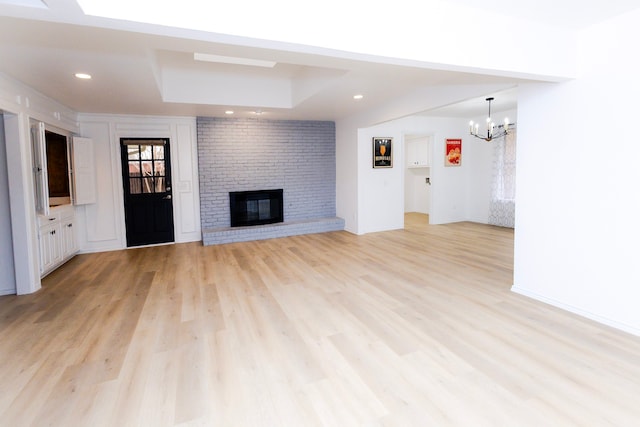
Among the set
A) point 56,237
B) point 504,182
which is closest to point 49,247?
point 56,237

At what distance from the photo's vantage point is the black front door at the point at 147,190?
6.14m

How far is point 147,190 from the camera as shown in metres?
6.29

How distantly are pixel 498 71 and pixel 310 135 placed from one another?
5.00m

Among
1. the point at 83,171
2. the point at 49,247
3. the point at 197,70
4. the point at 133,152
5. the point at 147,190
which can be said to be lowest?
the point at 49,247

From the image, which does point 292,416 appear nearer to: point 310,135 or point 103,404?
point 103,404

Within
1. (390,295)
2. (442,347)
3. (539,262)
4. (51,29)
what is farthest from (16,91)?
(539,262)

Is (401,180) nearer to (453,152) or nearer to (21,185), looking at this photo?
(453,152)

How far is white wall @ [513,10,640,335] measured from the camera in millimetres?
2688

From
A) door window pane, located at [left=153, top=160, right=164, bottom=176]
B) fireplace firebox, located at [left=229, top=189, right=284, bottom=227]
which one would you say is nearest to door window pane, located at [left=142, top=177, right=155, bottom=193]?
door window pane, located at [left=153, top=160, right=164, bottom=176]

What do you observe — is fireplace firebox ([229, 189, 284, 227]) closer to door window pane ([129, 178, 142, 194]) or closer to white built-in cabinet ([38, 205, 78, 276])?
door window pane ([129, 178, 142, 194])

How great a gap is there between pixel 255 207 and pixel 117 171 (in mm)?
2585

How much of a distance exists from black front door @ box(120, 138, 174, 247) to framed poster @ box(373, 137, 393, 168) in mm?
4107

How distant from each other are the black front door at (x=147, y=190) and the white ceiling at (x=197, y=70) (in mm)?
738

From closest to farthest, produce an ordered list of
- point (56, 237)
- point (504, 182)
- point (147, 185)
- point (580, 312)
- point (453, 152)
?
point (580, 312) → point (56, 237) → point (147, 185) → point (504, 182) → point (453, 152)
